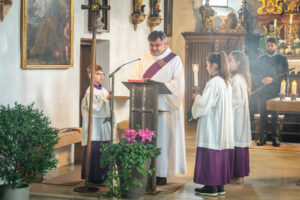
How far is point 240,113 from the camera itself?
294 inches

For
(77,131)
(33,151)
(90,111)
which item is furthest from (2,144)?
(77,131)

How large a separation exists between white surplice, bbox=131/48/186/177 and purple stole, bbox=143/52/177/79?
0.13 feet

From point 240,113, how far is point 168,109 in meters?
1.08

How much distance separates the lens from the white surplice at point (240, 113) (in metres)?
7.36

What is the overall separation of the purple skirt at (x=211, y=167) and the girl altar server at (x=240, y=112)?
0.81 metres

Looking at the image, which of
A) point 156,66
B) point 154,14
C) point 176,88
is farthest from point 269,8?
point 176,88

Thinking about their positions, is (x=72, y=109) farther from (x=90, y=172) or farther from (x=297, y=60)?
(x=297, y=60)

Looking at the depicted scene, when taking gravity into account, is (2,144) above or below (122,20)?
below

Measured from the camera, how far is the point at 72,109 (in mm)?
9023

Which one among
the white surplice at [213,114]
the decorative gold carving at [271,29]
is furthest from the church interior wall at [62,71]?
the decorative gold carving at [271,29]

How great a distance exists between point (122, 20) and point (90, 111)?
5.20 meters

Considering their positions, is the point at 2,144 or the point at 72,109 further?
the point at 72,109

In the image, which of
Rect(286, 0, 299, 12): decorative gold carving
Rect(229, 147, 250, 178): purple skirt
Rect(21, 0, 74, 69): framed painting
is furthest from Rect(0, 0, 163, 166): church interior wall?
Rect(286, 0, 299, 12): decorative gold carving

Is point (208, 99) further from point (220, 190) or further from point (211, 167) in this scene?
point (220, 190)
